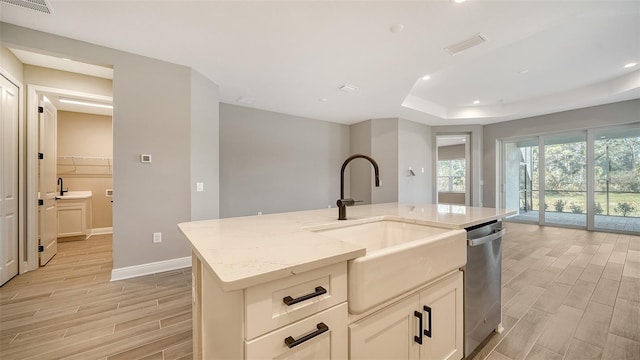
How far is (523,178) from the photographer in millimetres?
6336

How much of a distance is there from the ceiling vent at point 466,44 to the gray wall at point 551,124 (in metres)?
4.61

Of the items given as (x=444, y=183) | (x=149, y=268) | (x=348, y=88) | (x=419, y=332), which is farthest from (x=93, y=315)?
(x=444, y=183)

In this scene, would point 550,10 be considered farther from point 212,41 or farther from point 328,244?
point 212,41

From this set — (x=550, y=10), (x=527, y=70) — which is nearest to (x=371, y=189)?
(x=527, y=70)

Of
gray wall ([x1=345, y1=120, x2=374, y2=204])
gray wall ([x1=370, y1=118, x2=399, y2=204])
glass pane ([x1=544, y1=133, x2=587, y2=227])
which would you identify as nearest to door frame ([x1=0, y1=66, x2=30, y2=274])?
gray wall ([x1=345, y1=120, x2=374, y2=204])

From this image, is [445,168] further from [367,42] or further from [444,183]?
[367,42]

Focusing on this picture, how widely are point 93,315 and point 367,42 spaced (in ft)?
11.6

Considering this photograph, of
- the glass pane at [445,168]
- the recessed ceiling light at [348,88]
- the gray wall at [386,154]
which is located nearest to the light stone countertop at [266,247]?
the recessed ceiling light at [348,88]

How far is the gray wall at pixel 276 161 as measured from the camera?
15.3 feet

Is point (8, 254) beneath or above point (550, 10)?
beneath

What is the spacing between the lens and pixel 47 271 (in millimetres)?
2953

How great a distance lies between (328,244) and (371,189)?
5.01 meters

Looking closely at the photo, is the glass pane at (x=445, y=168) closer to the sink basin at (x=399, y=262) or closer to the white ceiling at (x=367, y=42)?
the white ceiling at (x=367, y=42)

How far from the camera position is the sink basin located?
0.86 m
